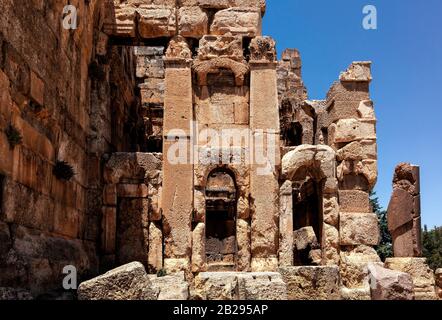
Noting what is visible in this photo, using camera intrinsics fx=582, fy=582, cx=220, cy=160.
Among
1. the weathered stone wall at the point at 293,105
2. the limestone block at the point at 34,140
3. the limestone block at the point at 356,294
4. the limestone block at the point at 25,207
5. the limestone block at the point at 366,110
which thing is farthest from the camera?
the weathered stone wall at the point at 293,105

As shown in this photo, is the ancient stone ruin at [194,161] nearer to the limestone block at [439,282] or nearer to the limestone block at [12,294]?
the limestone block at [439,282]

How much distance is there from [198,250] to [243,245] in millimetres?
970

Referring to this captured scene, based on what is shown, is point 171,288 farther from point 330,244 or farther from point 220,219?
point 220,219

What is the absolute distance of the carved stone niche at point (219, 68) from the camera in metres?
13.1

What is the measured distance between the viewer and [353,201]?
13484mm

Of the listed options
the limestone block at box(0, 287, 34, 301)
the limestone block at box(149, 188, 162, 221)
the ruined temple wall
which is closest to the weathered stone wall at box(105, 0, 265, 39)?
the ruined temple wall

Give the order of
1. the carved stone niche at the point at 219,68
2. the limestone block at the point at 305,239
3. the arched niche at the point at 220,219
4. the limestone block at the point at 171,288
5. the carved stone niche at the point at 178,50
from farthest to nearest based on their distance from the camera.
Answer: the arched niche at the point at 220,219 < the limestone block at the point at 305,239 < the carved stone niche at the point at 219,68 < the carved stone niche at the point at 178,50 < the limestone block at the point at 171,288

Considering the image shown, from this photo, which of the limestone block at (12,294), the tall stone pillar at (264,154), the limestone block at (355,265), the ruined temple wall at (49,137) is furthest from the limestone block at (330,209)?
the limestone block at (12,294)

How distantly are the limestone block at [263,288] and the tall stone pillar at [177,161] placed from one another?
411cm

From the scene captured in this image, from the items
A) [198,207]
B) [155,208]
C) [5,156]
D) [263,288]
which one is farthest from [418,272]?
[5,156]

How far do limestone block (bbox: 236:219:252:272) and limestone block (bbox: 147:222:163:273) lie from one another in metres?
1.68
